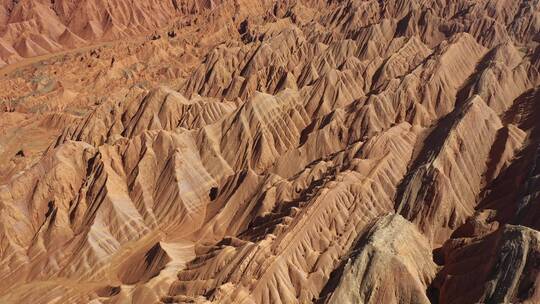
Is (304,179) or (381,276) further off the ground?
(304,179)

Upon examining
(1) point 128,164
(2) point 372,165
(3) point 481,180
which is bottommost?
(3) point 481,180

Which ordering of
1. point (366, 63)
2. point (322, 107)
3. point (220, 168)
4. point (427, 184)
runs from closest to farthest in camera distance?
1. point (427, 184)
2. point (220, 168)
3. point (322, 107)
4. point (366, 63)

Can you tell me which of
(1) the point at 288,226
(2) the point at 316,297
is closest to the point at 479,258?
(2) the point at 316,297

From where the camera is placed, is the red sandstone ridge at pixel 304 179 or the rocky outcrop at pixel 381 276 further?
the red sandstone ridge at pixel 304 179

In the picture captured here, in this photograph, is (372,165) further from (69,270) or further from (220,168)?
(69,270)

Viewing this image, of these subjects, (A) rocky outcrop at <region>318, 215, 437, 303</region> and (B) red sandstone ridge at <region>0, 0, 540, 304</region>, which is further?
(B) red sandstone ridge at <region>0, 0, 540, 304</region>

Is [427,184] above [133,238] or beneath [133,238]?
beneath

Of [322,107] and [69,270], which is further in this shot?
[322,107]

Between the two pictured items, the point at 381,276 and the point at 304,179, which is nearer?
the point at 381,276
